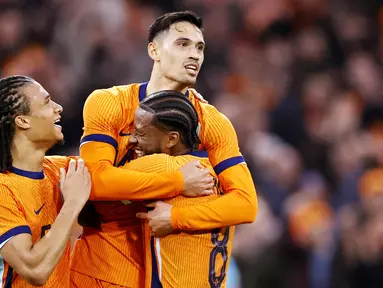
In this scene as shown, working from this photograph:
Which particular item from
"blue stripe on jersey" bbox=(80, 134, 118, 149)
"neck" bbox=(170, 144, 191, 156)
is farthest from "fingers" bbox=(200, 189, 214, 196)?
"blue stripe on jersey" bbox=(80, 134, 118, 149)

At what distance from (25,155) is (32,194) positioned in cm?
19

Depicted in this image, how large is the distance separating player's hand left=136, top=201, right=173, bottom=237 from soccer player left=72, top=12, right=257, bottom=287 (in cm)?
3

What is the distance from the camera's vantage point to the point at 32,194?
486cm

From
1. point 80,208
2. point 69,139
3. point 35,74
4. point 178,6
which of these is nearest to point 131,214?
point 80,208

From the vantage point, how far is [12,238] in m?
4.67

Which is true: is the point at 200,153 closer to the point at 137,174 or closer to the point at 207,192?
the point at 207,192

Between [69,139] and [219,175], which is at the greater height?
[219,175]

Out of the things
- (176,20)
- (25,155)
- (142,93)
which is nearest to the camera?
(25,155)

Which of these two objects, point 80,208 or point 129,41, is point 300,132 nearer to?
point 129,41

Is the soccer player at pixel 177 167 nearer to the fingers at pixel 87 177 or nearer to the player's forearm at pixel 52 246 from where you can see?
the fingers at pixel 87 177

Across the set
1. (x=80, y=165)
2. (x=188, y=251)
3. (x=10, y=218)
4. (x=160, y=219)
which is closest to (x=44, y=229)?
(x=10, y=218)

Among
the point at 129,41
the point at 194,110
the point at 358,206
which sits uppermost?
the point at 194,110

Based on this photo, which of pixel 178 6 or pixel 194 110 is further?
pixel 178 6

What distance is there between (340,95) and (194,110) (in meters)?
5.48
